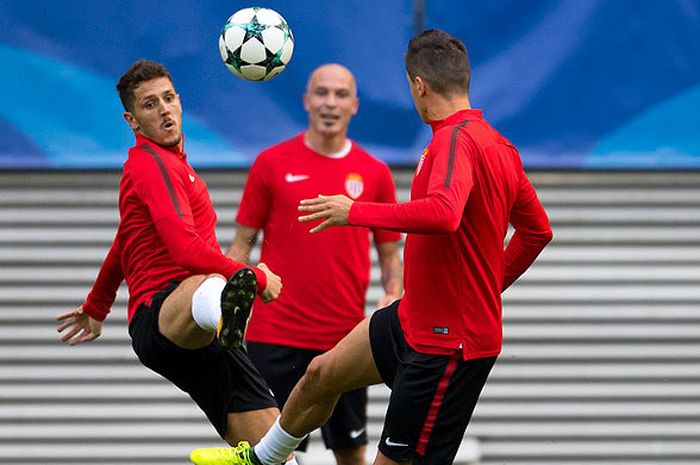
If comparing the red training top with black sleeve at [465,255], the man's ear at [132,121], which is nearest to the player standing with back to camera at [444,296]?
the red training top with black sleeve at [465,255]

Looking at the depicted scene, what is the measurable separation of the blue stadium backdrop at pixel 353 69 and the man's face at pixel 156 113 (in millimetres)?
2721

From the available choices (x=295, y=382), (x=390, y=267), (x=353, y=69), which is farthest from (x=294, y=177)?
(x=353, y=69)

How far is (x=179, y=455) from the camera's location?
9812 millimetres

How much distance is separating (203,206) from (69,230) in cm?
325

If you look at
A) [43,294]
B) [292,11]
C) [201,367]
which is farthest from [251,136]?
[201,367]

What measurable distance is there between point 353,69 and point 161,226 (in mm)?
3371

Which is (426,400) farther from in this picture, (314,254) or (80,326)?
(314,254)

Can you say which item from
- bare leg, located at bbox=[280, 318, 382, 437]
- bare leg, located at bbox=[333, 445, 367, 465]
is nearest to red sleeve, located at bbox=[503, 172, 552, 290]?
bare leg, located at bbox=[280, 318, 382, 437]

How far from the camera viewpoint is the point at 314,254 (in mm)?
8195

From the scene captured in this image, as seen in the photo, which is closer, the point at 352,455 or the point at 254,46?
the point at 254,46

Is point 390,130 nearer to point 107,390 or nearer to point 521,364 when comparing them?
point 521,364

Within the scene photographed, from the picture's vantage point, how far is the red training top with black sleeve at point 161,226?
6375 mm

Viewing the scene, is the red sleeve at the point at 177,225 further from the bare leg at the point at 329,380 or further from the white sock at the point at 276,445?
the white sock at the point at 276,445

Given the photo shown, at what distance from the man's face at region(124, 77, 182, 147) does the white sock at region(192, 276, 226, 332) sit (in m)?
0.85
